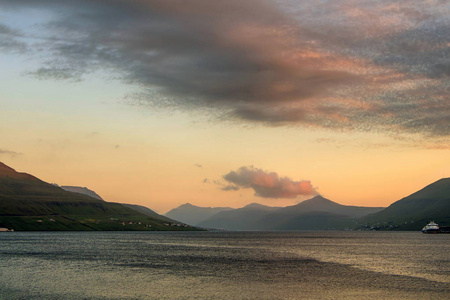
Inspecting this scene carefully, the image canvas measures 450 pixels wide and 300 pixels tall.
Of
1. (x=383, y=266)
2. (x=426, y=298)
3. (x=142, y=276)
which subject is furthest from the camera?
(x=383, y=266)

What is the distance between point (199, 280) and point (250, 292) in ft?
60.9

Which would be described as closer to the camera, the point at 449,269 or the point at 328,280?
the point at 328,280

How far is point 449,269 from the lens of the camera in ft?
389

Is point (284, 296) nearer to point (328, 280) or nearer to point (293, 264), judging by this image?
point (328, 280)

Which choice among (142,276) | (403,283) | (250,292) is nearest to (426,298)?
(403,283)

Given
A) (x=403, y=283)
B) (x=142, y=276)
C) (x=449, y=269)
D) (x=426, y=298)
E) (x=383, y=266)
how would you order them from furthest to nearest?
1. (x=383, y=266)
2. (x=449, y=269)
3. (x=142, y=276)
4. (x=403, y=283)
5. (x=426, y=298)

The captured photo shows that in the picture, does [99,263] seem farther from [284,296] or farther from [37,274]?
[284,296]

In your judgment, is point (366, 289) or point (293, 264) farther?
point (293, 264)

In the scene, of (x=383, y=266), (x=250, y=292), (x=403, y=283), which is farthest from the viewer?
(x=383, y=266)

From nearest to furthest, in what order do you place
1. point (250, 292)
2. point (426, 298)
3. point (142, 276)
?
point (426, 298) < point (250, 292) < point (142, 276)

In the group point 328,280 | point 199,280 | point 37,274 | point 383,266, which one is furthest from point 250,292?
point 383,266

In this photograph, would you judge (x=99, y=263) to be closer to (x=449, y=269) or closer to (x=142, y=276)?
(x=142, y=276)

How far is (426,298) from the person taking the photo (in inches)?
2911

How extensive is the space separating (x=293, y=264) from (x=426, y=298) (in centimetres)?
6019
